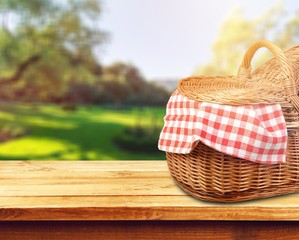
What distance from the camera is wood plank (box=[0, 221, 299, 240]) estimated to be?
46.9 inches

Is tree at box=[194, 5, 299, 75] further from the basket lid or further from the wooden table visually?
the wooden table

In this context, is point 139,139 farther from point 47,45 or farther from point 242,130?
point 242,130

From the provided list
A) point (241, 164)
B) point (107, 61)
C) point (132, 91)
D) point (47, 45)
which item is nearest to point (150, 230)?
point (241, 164)

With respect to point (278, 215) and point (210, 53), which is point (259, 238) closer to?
point (278, 215)

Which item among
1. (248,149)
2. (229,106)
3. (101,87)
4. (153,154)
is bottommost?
(153,154)

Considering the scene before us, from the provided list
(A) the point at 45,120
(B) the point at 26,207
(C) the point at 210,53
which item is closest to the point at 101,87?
(A) the point at 45,120

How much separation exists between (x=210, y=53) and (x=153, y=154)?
1.16 m

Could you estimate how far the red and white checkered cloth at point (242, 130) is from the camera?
1112 millimetres

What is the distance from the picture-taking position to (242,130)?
112 centimetres

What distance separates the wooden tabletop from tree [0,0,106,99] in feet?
10.1

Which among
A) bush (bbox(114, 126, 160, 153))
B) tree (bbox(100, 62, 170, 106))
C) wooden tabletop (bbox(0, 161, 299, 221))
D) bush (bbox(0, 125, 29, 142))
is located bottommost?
bush (bbox(114, 126, 160, 153))

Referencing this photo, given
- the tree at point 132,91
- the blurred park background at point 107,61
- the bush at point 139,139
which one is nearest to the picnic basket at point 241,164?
the blurred park background at point 107,61

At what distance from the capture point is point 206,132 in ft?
3.70

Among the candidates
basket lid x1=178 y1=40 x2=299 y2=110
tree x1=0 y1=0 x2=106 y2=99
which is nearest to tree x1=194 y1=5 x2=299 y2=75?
tree x1=0 y1=0 x2=106 y2=99
